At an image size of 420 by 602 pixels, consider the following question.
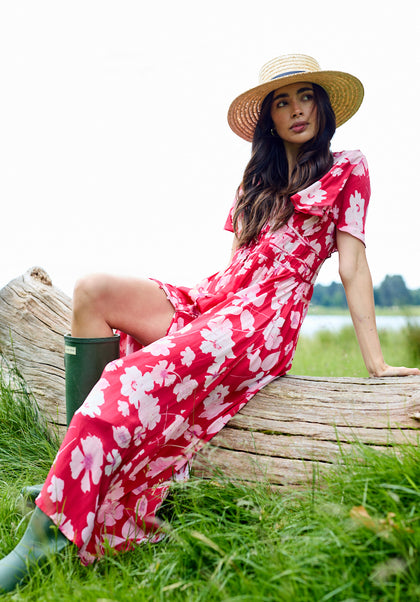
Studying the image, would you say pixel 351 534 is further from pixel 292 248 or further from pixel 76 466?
pixel 292 248

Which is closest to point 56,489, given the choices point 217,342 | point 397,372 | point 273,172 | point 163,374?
point 163,374

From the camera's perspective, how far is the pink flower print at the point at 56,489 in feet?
6.02

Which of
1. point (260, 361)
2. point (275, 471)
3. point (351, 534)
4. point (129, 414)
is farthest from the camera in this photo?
point (260, 361)

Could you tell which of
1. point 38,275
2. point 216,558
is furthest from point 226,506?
point 38,275

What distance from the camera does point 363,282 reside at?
2.43 meters

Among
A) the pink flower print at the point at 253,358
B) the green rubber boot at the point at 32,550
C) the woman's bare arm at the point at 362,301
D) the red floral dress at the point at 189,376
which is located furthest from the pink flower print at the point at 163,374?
the woman's bare arm at the point at 362,301

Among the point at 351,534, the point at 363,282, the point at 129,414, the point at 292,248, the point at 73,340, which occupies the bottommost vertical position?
the point at 351,534

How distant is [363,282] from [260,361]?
0.62 meters

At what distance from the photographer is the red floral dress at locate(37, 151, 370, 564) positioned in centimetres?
189

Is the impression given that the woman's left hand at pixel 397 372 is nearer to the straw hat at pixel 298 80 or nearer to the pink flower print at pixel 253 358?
the pink flower print at pixel 253 358

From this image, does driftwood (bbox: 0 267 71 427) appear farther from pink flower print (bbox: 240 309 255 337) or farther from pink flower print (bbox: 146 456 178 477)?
pink flower print (bbox: 240 309 255 337)

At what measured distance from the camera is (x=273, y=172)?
2.82 metres

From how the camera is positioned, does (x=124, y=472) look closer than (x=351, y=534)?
No

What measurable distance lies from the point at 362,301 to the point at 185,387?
93 cm
